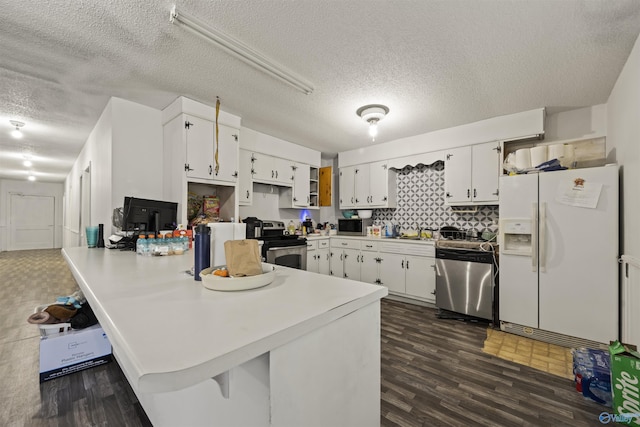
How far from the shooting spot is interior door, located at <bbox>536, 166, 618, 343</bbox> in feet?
7.73

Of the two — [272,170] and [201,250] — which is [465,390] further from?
[272,170]

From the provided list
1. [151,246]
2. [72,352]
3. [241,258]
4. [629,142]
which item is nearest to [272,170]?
[151,246]

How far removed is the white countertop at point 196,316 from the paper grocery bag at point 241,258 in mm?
93

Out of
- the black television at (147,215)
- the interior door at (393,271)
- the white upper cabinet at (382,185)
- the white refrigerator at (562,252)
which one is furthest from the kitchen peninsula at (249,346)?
the white upper cabinet at (382,185)

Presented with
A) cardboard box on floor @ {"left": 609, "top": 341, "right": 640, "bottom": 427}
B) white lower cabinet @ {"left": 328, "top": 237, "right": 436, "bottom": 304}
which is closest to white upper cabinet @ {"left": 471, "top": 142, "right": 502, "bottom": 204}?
white lower cabinet @ {"left": 328, "top": 237, "right": 436, "bottom": 304}

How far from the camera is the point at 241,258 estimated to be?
107cm

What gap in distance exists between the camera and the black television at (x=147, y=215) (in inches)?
85.7

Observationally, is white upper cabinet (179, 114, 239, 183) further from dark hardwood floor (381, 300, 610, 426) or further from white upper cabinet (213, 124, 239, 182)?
dark hardwood floor (381, 300, 610, 426)

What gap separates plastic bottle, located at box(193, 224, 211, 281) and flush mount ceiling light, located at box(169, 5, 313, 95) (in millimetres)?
1514

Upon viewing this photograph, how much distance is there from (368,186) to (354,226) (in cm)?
76

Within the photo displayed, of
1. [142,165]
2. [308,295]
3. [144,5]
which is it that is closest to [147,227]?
[142,165]

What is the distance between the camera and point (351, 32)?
6.19ft

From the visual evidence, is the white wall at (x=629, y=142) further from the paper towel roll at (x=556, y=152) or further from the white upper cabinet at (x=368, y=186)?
the white upper cabinet at (x=368, y=186)

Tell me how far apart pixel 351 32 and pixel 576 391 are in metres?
3.04
